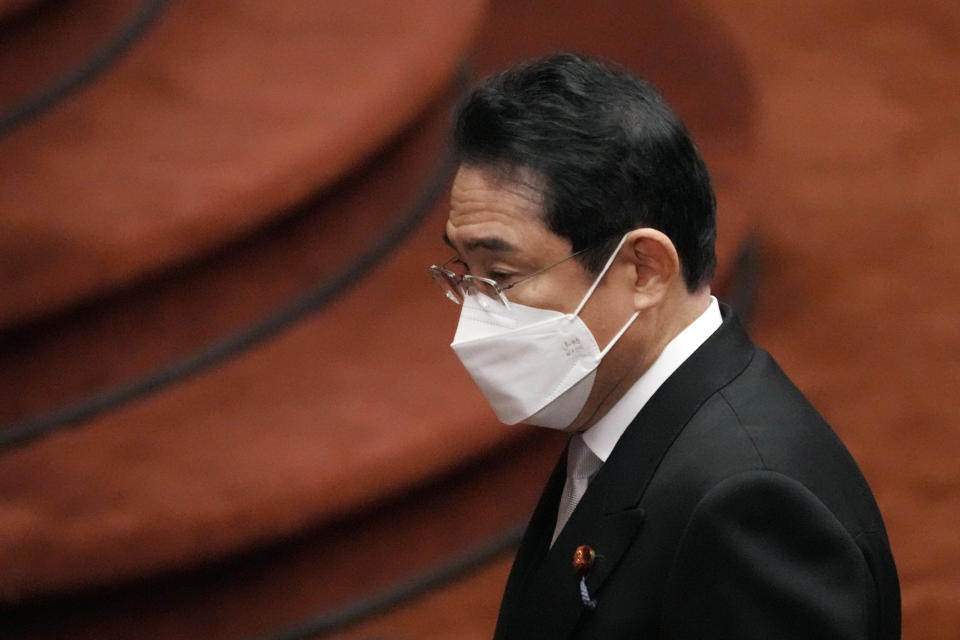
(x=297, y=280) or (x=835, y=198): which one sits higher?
(x=297, y=280)

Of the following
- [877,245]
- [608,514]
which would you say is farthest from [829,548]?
[877,245]

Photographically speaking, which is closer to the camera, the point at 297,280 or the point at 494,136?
Answer: the point at 494,136

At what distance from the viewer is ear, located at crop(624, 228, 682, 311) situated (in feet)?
4.65

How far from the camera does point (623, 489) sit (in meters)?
1.45

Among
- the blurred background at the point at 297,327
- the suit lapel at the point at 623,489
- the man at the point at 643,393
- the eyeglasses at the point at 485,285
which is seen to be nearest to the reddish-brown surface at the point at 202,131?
the blurred background at the point at 297,327

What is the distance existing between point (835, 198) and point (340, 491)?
2.11m

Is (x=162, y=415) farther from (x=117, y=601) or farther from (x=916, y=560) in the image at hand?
(x=916, y=560)

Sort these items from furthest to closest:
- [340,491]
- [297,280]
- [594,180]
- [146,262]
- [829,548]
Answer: [297,280] < [146,262] < [340,491] < [594,180] < [829,548]

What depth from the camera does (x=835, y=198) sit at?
14.3 feet

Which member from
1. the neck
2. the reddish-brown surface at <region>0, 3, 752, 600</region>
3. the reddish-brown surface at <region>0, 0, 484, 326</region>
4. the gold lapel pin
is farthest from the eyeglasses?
the reddish-brown surface at <region>0, 0, 484, 326</region>

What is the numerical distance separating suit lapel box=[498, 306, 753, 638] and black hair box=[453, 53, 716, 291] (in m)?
0.10

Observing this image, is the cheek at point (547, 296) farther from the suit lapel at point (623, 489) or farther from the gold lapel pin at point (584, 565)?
the gold lapel pin at point (584, 565)

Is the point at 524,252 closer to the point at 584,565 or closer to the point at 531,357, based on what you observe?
the point at 531,357

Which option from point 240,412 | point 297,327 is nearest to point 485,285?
point 240,412
